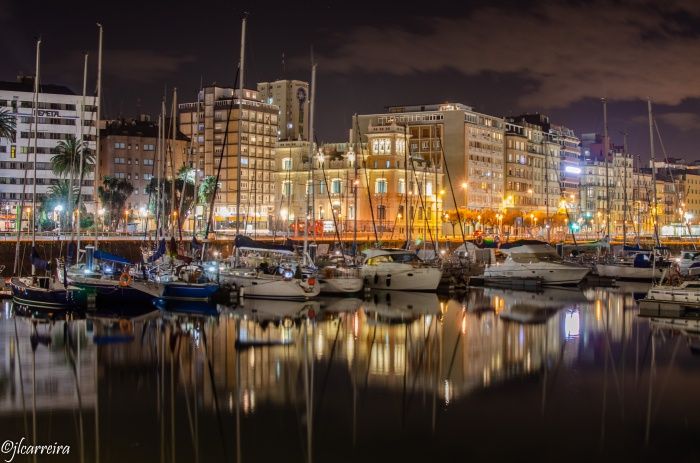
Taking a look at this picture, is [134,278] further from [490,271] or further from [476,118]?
[476,118]

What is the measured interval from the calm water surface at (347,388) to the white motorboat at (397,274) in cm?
1659

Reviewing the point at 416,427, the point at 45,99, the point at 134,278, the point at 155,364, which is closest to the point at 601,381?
the point at 416,427

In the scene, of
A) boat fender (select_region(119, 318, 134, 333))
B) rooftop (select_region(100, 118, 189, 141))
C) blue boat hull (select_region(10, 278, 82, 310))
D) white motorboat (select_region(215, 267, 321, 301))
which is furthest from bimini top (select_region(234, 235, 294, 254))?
rooftop (select_region(100, 118, 189, 141))

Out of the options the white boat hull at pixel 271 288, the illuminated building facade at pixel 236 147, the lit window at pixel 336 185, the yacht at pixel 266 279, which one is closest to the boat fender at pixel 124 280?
the yacht at pixel 266 279

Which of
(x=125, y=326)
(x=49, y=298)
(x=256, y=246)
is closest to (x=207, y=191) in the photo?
(x=256, y=246)

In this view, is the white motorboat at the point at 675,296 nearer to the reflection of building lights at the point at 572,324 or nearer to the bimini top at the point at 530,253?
the reflection of building lights at the point at 572,324

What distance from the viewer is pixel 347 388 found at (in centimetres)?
3080

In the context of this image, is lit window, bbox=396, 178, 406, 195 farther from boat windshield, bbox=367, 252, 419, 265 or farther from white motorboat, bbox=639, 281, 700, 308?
white motorboat, bbox=639, 281, 700, 308

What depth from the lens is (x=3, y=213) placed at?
135 meters

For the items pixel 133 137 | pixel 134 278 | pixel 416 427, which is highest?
pixel 133 137

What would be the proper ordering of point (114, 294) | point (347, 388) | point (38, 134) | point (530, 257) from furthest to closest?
1. point (38, 134)
2. point (530, 257)
3. point (114, 294)
4. point (347, 388)

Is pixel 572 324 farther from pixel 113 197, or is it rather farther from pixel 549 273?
pixel 113 197

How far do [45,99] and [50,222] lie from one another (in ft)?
113

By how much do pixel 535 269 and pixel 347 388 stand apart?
49.1 metres
